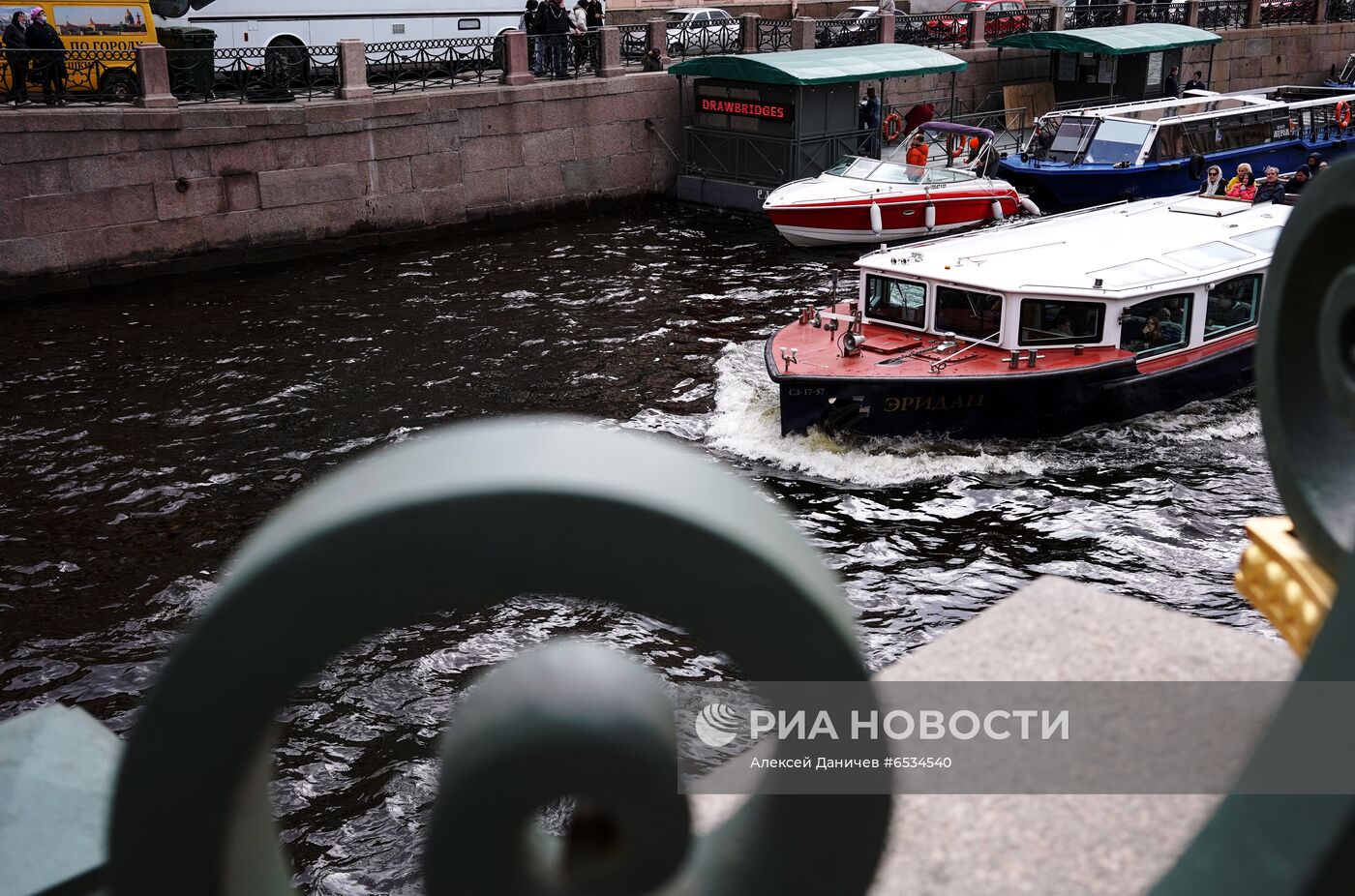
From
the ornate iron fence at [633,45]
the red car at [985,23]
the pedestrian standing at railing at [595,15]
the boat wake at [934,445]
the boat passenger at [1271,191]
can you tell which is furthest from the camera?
the red car at [985,23]

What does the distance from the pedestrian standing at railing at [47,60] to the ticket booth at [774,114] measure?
11048 mm

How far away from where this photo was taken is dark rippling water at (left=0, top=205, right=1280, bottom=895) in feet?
32.7

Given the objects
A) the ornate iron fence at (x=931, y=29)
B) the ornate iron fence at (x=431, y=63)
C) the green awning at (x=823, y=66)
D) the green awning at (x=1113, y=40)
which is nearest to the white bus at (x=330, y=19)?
the ornate iron fence at (x=431, y=63)

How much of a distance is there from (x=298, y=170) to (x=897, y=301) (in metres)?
11.5

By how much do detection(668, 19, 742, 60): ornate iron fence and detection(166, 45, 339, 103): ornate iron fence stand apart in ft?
27.8

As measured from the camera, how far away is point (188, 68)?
70.8ft

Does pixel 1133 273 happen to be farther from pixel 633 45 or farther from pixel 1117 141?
pixel 633 45

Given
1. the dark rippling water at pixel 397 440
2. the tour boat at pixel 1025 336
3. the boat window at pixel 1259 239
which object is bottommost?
the dark rippling water at pixel 397 440

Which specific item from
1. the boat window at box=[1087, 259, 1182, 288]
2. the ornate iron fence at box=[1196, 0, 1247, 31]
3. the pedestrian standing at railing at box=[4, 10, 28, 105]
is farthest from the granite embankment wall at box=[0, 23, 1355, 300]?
the ornate iron fence at box=[1196, 0, 1247, 31]

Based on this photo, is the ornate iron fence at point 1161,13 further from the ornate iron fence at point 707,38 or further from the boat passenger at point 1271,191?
the boat passenger at point 1271,191

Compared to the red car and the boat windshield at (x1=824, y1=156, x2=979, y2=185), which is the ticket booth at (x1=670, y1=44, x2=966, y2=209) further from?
the red car

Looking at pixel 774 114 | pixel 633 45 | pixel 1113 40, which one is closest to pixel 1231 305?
pixel 774 114

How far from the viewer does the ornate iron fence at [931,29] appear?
3116 cm

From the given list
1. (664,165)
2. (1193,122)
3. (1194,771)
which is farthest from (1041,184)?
(1194,771)
